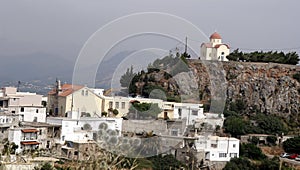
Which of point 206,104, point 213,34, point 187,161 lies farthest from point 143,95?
point 213,34

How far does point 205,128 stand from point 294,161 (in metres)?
2.82

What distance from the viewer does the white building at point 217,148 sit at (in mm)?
13266

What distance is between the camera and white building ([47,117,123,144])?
1279cm

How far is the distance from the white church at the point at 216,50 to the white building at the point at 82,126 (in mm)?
8434

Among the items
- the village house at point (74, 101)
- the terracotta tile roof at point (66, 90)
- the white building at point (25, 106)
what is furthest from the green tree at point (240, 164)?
the white building at point (25, 106)

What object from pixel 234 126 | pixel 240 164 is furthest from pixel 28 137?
pixel 234 126

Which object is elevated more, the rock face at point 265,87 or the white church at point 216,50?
the white church at point 216,50

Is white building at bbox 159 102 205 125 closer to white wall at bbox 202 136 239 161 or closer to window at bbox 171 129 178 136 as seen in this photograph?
window at bbox 171 129 178 136

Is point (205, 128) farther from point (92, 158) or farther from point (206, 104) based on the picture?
point (92, 158)

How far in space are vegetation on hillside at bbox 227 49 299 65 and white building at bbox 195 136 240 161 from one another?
785 cm

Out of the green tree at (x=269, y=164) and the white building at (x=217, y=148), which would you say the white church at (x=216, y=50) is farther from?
the green tree at (x=269, y=164)

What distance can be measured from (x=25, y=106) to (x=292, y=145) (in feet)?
26.4

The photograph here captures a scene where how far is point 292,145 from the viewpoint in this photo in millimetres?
14531

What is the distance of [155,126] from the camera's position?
13547 mm
